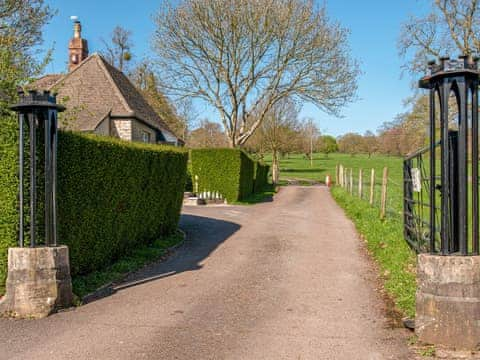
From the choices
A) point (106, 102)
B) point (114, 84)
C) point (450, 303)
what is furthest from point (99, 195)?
point (114, 84)

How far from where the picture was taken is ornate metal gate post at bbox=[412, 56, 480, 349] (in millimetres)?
5262

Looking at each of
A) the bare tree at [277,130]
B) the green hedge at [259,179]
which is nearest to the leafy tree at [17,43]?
the green hedge at [259,179]

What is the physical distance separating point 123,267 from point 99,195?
1520 mm

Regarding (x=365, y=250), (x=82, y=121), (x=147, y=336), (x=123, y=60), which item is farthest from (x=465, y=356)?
(x=123, y=60)

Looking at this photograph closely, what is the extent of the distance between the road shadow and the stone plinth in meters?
4.59

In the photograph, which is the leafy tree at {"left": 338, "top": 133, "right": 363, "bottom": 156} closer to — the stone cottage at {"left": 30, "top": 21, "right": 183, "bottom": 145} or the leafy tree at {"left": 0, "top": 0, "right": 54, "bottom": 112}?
the stone cottage at {"left": 30, "top": 21, "right": 183, "bottom": 145}

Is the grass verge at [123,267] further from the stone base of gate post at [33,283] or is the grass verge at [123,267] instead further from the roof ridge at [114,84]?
the roof ridge at [114,84]

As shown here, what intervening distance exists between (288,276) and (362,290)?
1.50m

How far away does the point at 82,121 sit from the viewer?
2388 cm

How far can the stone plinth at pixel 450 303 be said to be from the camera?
5.23 m

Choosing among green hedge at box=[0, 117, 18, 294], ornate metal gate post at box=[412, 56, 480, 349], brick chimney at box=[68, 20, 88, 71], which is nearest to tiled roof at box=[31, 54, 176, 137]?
brick chimney at box=[68, 20, 88, 71]

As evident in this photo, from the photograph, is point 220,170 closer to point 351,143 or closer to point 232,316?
point 232,316

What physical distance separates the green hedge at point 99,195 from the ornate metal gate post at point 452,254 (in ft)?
17.1

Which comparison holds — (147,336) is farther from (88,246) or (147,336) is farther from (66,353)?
(88,246)
